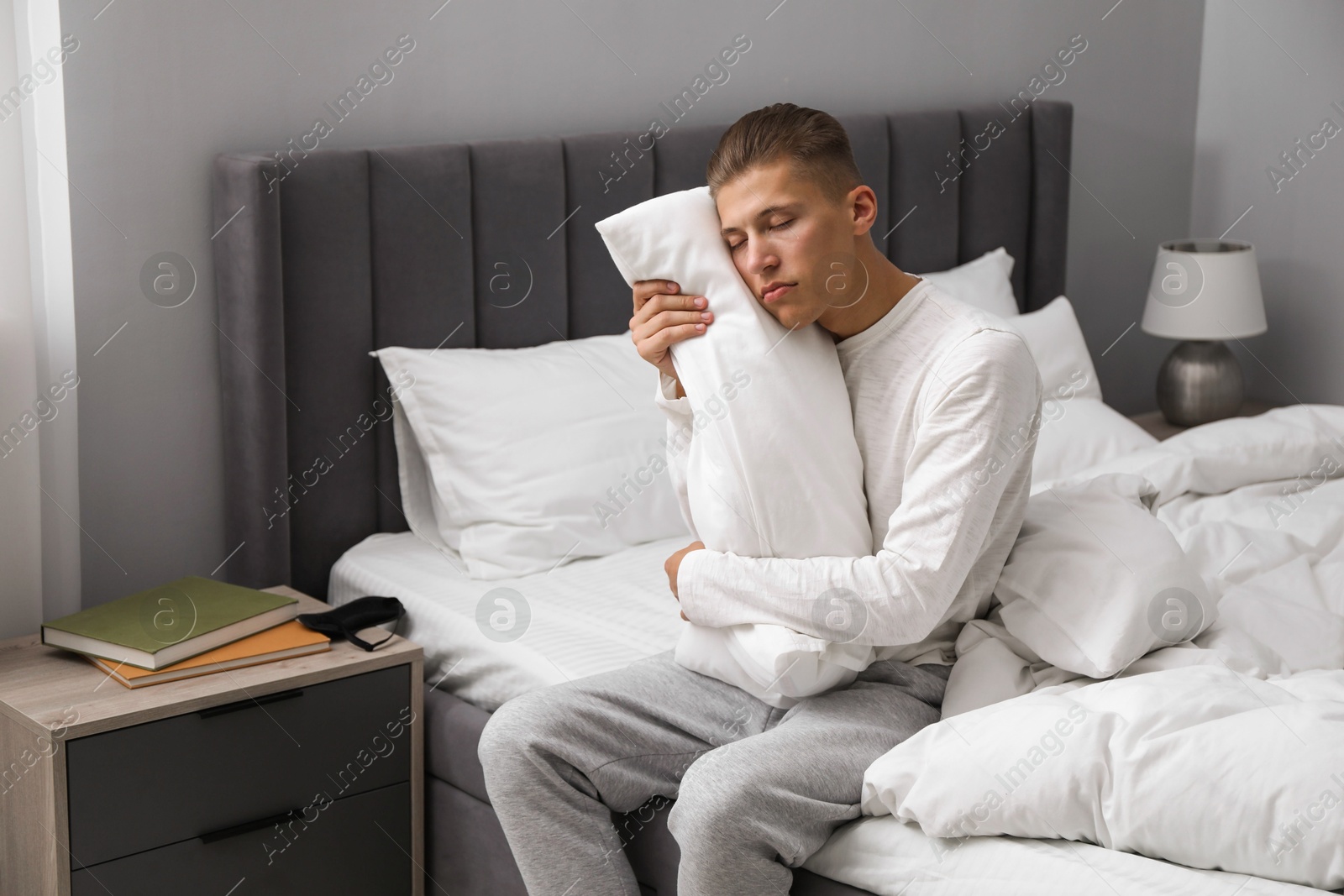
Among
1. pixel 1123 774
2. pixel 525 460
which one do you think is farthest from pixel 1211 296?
pixel 1123 774

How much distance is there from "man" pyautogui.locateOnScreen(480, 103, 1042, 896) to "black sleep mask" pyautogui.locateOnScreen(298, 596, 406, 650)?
1.31ft

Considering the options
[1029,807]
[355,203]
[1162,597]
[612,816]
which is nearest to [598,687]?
[612,816]

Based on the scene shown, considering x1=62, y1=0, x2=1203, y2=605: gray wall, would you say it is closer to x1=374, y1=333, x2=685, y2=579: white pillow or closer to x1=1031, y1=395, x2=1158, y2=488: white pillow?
x1=374, y1=333, x2=685, y2=579: white pillow

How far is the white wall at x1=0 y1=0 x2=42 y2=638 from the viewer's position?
1.79m

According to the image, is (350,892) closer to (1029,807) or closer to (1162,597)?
(1029,807)

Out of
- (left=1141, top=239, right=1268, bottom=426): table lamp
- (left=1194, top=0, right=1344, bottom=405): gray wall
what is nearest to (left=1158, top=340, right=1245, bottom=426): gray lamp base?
(left=1141, top=239, right=1268, bottom=426): table lamp

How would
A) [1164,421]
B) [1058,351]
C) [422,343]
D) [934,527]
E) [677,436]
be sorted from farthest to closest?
[1164,421], [1058,351], [422,343], [677,436], [934,527]

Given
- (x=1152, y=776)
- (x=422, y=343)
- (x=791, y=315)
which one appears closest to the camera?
(x=1152, y=776)

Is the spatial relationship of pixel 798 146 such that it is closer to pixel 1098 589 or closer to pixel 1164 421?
pixel 1098 589

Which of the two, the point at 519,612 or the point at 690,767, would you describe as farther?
the point at 519,612

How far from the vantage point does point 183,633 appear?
164 centimetres

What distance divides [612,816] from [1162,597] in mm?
678

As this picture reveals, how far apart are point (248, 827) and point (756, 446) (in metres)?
0.85

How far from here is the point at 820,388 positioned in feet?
4.71
